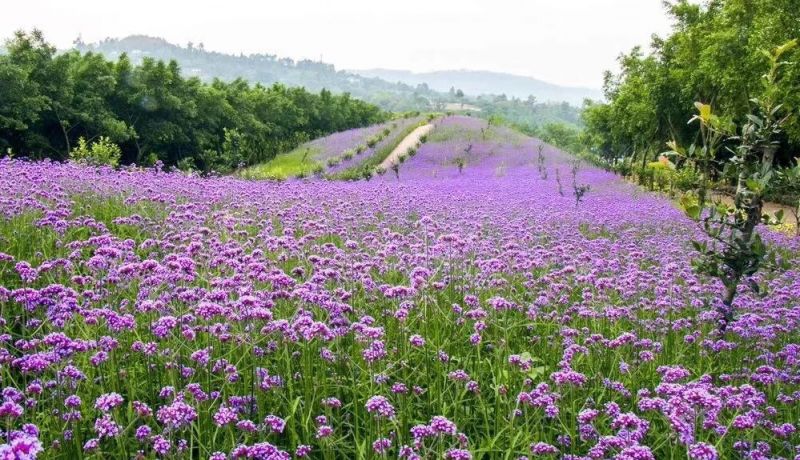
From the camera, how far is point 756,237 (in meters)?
5.46

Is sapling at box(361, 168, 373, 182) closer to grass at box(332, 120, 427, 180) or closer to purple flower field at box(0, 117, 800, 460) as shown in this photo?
grass at box(332, 120, 427, 180)

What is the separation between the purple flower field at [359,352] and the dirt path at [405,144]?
2435cm

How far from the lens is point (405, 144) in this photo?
4053cm

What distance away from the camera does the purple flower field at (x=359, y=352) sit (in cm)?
316

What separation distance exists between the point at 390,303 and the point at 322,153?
1338 inches

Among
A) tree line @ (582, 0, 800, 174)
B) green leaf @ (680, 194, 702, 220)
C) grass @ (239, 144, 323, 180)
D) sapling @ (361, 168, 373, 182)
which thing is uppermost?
tree line @ (582, 0, 800, 174)

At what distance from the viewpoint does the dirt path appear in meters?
34.0

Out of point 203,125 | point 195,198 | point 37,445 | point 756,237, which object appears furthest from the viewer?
point 203,125

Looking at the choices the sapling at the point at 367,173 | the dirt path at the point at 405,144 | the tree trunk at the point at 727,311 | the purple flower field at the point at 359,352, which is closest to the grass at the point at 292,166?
the sapling at the point at 367,173

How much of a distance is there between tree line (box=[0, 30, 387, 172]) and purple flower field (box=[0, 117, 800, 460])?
19727 mm

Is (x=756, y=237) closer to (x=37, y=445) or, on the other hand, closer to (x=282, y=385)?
(x=282, y=385)

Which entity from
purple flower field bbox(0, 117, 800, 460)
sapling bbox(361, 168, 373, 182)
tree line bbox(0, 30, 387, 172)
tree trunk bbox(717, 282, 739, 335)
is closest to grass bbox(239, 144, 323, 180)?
tree line bbox(0, 30, 387, 172)

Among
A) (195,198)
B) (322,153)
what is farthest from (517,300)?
(322,153)

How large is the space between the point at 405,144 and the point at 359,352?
36.7m
